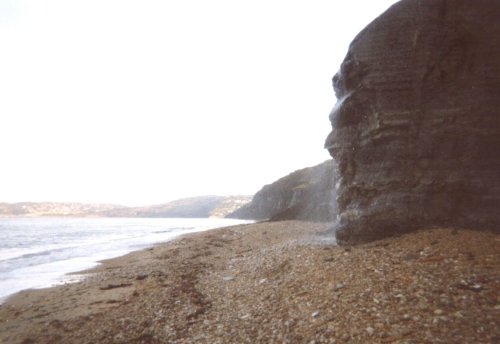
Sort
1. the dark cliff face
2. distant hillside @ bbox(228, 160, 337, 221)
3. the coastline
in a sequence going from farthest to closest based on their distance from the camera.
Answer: distant hillside @ bbox(228, 160, 337, 221) < the dark cliff face < the coastline

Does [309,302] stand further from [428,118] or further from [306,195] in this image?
[306,195]

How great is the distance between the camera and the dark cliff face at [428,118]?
10148 mm

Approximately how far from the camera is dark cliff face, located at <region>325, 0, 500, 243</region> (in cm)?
1015

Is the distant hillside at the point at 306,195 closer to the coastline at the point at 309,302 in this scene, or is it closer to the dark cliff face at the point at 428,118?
the dark cliff face at the point at 428,118

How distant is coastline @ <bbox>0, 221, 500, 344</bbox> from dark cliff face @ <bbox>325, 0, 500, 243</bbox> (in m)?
1.21

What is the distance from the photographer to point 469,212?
10.1m

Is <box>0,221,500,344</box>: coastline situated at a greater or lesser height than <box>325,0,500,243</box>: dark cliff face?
lesser

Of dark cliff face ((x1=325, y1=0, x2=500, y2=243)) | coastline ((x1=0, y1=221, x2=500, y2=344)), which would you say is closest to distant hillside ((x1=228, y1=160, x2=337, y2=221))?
dark cliff face ((x1=325, y1=0, x2=500, y2=243))

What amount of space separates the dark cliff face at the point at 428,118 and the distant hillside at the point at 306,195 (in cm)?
2059

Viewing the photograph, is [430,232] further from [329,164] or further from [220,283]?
[329,164]

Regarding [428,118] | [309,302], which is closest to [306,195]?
[428,118]

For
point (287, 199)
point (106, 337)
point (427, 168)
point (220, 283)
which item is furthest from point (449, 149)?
point (287, 199)

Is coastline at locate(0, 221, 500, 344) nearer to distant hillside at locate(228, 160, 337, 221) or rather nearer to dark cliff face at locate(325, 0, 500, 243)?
dark cliff face at locate(325, 0, 500, 243)

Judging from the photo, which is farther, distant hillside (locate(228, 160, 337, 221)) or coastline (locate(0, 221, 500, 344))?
distant hillside (locate(228, 160, 337, 221))
